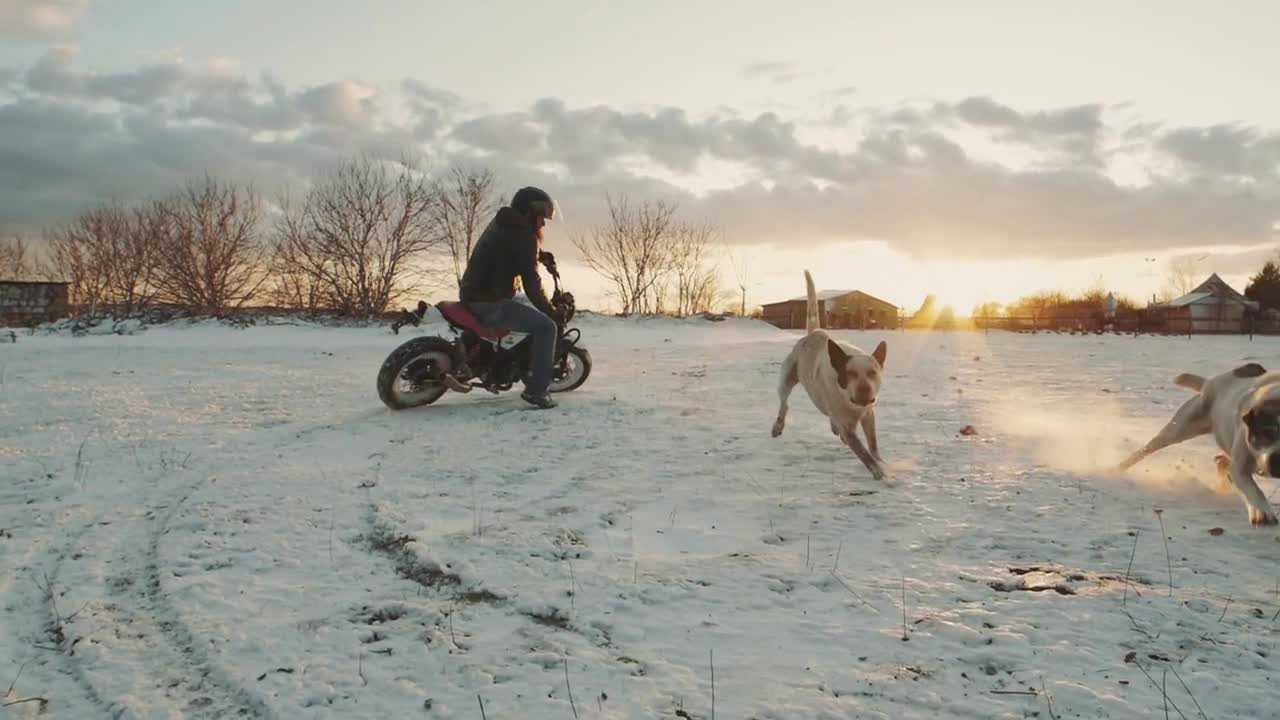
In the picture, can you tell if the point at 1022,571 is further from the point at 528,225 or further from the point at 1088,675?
the point at 528,225

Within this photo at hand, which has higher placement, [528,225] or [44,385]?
[528,225]

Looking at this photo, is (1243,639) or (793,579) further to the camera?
(793,579)

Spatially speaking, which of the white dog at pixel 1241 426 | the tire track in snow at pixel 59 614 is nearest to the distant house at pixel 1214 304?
the white dog at pixel 1241 426

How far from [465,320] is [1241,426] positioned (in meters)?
6.72

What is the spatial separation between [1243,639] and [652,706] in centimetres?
231

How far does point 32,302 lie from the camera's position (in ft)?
140

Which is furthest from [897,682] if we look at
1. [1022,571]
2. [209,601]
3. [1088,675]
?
[209,601]

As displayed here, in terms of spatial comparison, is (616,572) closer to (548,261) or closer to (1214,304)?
(548,261)

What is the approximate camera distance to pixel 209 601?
10.8 ft

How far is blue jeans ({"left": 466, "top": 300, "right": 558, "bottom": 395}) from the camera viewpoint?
8.30 m

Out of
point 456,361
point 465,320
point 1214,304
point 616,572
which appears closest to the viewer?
point 616,572

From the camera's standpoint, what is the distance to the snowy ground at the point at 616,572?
258cm

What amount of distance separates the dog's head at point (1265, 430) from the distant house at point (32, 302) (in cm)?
4161

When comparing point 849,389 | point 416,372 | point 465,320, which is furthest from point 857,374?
point 416,372
